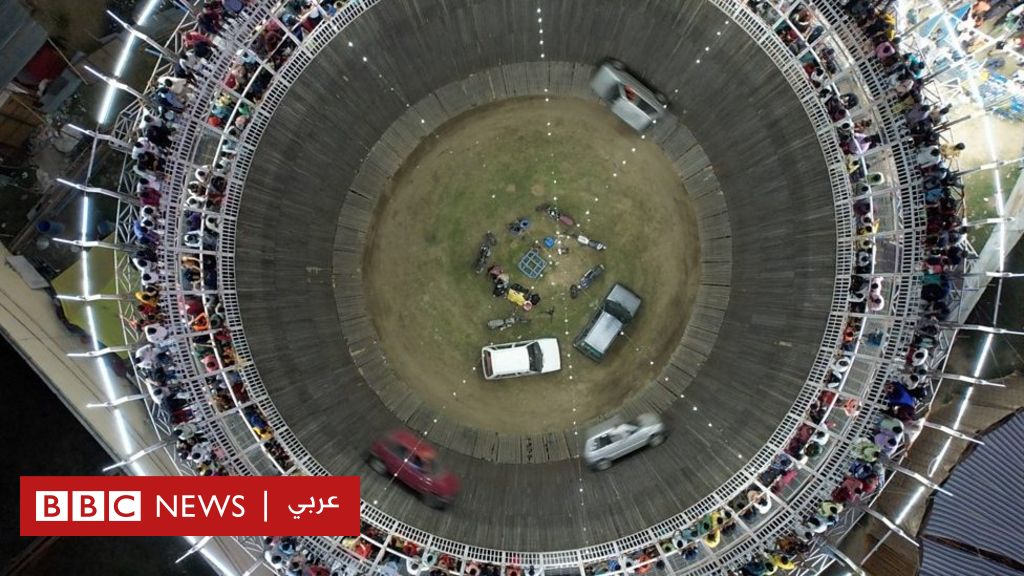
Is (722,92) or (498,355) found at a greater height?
(722,92)

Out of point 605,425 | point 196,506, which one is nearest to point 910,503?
point 605,425

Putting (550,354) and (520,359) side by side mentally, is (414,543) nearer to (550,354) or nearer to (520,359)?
(520,359)

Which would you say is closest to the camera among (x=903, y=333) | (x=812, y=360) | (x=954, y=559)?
(x=954, y=559)

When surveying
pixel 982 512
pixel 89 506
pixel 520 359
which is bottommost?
pixel 89 506

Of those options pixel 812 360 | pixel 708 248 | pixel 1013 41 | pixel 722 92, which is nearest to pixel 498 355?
pixel 708 248

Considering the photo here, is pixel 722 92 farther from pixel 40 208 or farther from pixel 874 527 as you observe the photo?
pixel 40 208

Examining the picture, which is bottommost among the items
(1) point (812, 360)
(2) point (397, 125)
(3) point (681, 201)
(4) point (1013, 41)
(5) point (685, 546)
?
(5) point (685, 546)
